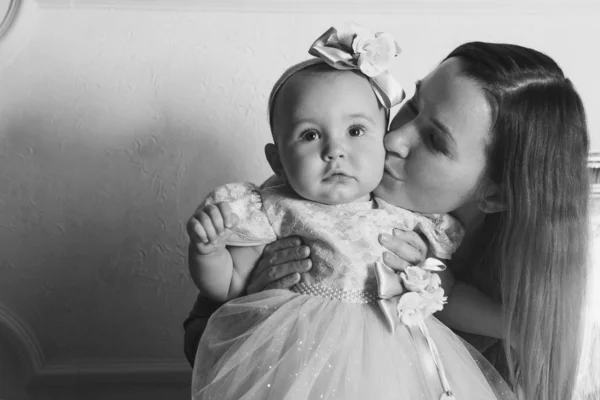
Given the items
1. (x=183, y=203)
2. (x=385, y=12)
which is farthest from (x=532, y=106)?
(x=183, y=203)

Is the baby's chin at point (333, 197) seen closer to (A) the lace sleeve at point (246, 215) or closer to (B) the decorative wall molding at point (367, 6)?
(A) the lace sleeve at point (246, 215)

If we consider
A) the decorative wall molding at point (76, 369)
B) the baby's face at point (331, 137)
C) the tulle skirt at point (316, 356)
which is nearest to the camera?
the tulle skirt at point (316, 356)

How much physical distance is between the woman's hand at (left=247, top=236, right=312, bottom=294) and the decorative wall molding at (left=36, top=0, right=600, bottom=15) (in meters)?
0.90

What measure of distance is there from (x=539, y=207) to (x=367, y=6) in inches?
37.3

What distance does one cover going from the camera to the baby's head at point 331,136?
1200 millimetres

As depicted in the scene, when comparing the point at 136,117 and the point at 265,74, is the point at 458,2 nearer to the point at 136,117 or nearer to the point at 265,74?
the point at 265,74

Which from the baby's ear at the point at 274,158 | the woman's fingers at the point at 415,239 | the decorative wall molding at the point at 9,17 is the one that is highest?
the decorative wall molding at the point at 9,17

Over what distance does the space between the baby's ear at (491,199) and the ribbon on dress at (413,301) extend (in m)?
0.19

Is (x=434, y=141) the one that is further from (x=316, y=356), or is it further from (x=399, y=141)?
(x=316, y=356)

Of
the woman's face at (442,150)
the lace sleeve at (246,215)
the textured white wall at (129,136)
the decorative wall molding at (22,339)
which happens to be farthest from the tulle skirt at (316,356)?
the decorative wall molding at (22,339)

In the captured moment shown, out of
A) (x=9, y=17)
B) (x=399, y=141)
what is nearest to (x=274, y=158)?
(x=399, y=141)

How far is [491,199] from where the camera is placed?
1.33 meters

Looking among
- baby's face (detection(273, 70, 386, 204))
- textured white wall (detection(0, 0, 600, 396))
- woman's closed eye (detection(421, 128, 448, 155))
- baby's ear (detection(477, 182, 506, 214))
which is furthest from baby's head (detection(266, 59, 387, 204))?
textured white wall (detection(0, 0, 600, 396))

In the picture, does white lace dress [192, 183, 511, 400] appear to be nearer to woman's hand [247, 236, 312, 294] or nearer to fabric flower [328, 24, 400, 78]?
woman's hand [247, 236, 312, 294]
